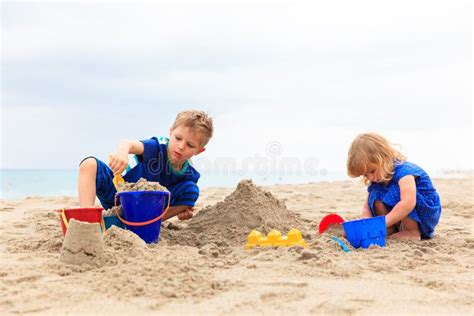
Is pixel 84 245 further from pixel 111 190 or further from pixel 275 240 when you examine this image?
pixel 111 190

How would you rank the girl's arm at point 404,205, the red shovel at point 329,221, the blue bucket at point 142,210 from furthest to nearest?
the red shovel at point 329,221
the girl's arm at point 404,205
the blue bucket at point 142,210

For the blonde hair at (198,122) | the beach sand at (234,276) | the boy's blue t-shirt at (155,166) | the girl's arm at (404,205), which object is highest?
the blonde hair at (198,122)

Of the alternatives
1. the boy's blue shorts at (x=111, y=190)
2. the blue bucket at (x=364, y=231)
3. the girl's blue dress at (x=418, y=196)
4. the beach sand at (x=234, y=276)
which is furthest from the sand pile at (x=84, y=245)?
the girl's blue dress at (x=418, y=196)

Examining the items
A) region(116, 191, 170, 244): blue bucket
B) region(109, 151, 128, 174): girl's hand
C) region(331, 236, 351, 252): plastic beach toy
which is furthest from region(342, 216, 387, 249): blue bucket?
region(109, 151, 128, 174): girl's hand

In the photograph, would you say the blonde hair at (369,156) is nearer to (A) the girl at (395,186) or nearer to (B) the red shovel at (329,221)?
(A) the girl at (395,186)

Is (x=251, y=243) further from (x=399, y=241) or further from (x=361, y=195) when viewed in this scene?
(x=361, y=195)

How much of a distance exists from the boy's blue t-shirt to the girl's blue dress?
1.27m

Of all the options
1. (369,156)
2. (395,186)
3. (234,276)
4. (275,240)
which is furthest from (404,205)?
(234,276)

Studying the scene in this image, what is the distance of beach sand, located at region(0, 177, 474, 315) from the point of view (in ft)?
5.29

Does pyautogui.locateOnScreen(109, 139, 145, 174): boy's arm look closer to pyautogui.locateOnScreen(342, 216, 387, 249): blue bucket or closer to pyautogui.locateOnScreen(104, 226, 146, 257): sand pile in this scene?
pyautogui.locateOnScreen(104, 226, 146, 257): sand pile

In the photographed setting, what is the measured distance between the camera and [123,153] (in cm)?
278

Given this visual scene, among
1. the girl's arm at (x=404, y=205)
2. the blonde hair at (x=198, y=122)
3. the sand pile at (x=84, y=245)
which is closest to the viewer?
the sand pile at (x=84, y=245)

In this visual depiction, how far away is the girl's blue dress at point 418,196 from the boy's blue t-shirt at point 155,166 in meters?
1.27

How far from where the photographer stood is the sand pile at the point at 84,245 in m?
2.04
